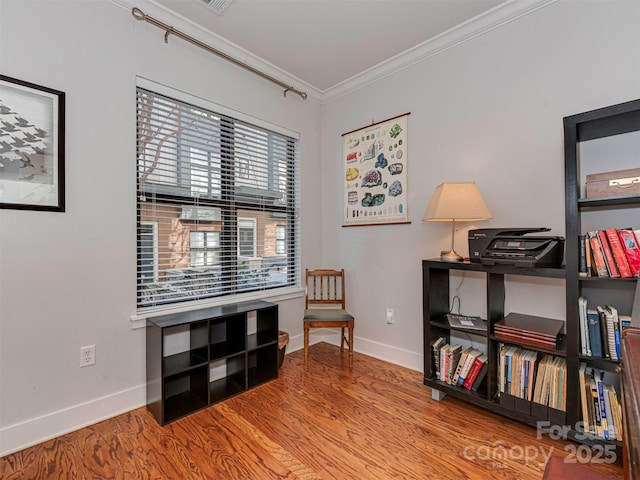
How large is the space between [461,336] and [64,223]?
108 inches

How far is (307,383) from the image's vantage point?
7.79ft

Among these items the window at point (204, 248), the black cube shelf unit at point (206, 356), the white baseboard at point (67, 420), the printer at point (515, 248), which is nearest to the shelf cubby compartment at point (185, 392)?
the black cube shelf unit at point (206, 356)

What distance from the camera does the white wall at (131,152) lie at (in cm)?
167

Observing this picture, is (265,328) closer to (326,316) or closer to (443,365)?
(326,316)

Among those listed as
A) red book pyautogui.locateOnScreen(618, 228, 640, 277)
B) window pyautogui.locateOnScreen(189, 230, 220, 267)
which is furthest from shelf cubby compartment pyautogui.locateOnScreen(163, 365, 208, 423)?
red book pyautogui.locateOnScreen(618, 228, 640, 277)

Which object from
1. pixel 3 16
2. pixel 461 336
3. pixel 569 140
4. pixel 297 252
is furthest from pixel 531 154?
pixel 3 16

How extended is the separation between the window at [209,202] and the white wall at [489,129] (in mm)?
694

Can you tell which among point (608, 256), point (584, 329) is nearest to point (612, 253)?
point (608, 256)

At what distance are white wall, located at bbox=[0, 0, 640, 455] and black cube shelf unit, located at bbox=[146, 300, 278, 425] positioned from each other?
0.22 m

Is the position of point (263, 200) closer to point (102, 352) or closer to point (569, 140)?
point (102, 352)

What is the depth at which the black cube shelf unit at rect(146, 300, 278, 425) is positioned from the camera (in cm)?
196

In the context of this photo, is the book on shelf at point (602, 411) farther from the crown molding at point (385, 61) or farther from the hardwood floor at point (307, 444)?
the crown molding at point (385, 61)

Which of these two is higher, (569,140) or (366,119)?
(366,119)

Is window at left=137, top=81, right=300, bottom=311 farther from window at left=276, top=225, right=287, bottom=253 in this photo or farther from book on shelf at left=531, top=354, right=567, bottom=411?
book on shelf at left=531, top=354, right=567, bottom=411
